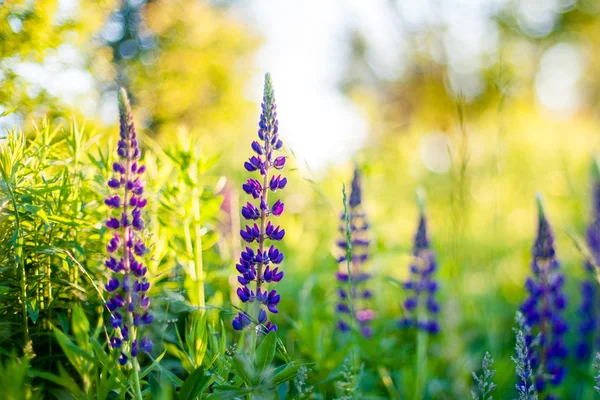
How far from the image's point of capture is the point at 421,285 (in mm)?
2799

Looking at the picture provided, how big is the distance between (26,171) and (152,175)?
0.62 m

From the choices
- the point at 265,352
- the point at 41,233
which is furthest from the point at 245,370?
the point at 41,233

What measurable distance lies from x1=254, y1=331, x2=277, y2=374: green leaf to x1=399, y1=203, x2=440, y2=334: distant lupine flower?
1380 mm

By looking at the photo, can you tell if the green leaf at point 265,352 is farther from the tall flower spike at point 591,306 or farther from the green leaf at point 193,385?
the tall flower spike at point 591,306

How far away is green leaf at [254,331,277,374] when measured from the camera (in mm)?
1400

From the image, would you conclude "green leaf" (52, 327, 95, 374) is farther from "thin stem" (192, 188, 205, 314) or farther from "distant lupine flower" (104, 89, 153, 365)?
"thin stem" (192, 188, 205, 314)

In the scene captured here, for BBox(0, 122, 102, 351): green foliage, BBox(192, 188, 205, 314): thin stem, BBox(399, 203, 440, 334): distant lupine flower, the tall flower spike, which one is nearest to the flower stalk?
BBox(0, 122, 102, 351): green foliage

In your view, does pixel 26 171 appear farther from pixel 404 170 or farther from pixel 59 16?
pixel 404 170

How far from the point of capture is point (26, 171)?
1786 mm

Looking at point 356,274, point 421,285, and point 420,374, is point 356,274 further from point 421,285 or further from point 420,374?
point 420,374

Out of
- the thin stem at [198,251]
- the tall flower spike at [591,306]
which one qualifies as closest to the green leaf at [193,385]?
the thin stem at [198,251]

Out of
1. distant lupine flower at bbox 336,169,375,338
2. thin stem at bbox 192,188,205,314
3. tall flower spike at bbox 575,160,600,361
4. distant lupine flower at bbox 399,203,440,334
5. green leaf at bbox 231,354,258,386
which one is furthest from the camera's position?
tall flower spike at bbox 575,160,600,361

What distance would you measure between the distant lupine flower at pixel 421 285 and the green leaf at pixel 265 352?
4.53 ft

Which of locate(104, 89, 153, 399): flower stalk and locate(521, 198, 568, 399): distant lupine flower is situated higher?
locate(104, 89, 153, 399): flower stalk
